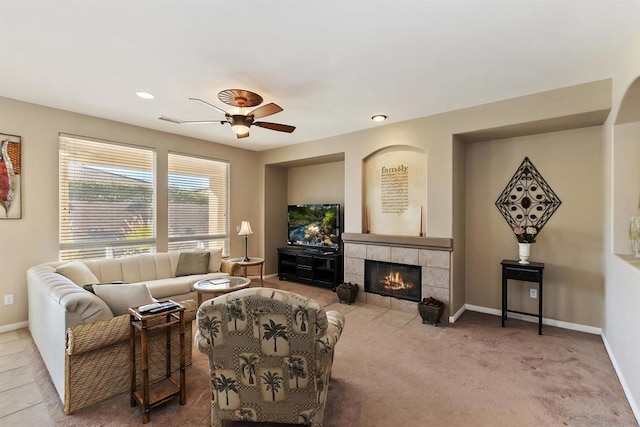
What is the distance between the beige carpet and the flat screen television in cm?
211

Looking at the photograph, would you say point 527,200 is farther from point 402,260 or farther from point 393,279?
point 393,279

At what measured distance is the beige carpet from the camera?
2.02 m

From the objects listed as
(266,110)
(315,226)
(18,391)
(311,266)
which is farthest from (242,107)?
(311,266)

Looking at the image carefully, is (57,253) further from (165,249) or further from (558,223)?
(558,223)

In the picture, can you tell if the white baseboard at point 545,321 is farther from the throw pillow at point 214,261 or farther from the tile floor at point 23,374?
the throw pillow at point 214,261

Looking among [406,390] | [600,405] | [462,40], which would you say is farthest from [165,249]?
[600,405]

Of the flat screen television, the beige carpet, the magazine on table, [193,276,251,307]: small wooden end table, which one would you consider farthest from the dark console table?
the magazine on table

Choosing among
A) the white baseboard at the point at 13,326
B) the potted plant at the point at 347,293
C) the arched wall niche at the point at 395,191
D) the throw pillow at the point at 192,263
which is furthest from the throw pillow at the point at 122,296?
the arched wall niche at the point at 395,191

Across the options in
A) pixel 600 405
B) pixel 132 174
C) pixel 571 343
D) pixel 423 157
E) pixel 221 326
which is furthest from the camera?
pixel 132 174

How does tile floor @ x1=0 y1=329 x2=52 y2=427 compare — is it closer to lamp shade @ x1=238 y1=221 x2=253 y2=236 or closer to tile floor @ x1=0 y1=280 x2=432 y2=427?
tile floor @ x1=0 y1=280 x2=432 y2=427

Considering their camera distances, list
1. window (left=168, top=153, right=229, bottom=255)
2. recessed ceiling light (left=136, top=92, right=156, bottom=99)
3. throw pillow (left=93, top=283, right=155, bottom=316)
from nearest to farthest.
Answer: throw pillow (left=93, top=283, right=155, bottom=316) → recessed ceiling light (left=136, top=92, right=156, bottom=99) → window (left=168, top=153, right=229, bottom=255)

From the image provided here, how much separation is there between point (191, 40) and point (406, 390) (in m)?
3.20

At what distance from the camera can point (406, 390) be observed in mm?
2350

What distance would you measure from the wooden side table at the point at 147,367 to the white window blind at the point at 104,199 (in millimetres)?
2609
